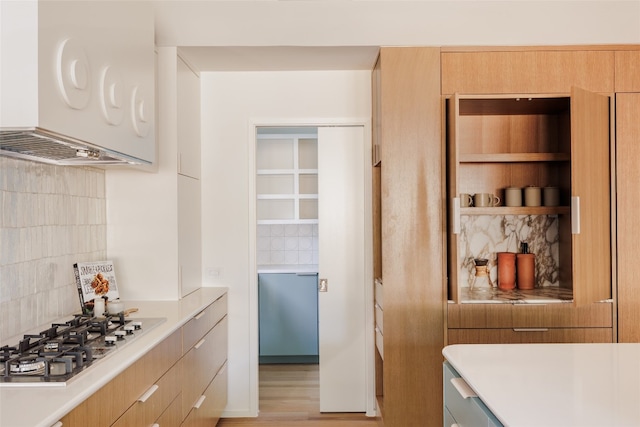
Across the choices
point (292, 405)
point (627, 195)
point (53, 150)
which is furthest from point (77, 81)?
point (627, 195)

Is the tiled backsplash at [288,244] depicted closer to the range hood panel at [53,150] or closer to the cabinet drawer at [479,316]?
the cabinet drawer at [479,316]

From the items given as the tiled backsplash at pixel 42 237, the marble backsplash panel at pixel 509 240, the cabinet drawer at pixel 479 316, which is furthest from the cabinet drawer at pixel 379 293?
the tiled backsplash at pixel 42 237

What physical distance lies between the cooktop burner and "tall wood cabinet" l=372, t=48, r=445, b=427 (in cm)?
135

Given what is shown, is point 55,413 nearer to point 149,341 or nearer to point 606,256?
point 149,341

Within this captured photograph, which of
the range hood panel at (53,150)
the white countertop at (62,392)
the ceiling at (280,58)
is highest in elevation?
the ceiling at (280,58)

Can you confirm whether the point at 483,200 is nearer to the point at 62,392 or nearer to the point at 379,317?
the point at 379,317

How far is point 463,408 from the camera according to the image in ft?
4.99

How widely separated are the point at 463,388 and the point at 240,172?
2.37m

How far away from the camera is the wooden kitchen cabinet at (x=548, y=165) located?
2.60 m

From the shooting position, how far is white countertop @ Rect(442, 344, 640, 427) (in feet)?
3.83

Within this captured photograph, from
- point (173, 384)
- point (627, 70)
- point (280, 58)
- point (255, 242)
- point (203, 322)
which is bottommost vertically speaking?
point (173, 384)

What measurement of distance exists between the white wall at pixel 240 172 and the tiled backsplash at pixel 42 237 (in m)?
0.84

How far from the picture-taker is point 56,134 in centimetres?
160

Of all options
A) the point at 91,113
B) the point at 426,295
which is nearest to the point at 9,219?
the point at 91,113
